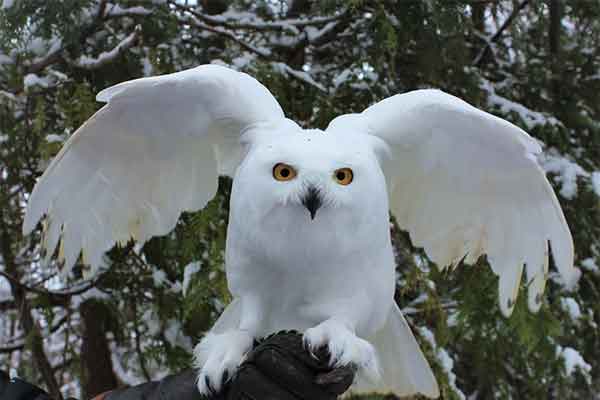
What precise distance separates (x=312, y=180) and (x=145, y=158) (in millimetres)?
660

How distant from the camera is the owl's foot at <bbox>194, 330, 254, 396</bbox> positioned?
1.57 metres

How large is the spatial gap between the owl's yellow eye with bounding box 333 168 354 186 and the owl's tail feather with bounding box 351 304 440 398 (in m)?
0.55

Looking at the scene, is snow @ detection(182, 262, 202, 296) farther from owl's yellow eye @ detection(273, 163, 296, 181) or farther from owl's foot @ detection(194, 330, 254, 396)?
owl's yellow eye @ detection(273, 163, 296, 181)

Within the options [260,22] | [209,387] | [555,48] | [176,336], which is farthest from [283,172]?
[555,48]

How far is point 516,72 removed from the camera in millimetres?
3689

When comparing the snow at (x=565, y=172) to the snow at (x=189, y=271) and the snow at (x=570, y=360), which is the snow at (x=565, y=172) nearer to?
the snow at (x=570, y=360)

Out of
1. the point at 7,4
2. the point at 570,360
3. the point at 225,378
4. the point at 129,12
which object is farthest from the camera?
the point at 570,360

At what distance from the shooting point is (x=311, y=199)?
145 cm

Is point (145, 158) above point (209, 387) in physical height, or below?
above

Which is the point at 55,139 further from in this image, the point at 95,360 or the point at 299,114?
the point at 95,360

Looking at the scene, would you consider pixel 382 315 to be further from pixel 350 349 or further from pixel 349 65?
pixel 349 65

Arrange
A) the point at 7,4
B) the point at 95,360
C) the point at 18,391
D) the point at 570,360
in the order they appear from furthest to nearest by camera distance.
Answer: the point at 95,360 < the point at 570,360 < the point at 7,4 < the point at 18,391

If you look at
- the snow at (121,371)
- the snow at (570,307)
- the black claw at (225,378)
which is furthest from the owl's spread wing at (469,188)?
the snow at (121,371)

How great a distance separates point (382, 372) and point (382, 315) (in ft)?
1.33
